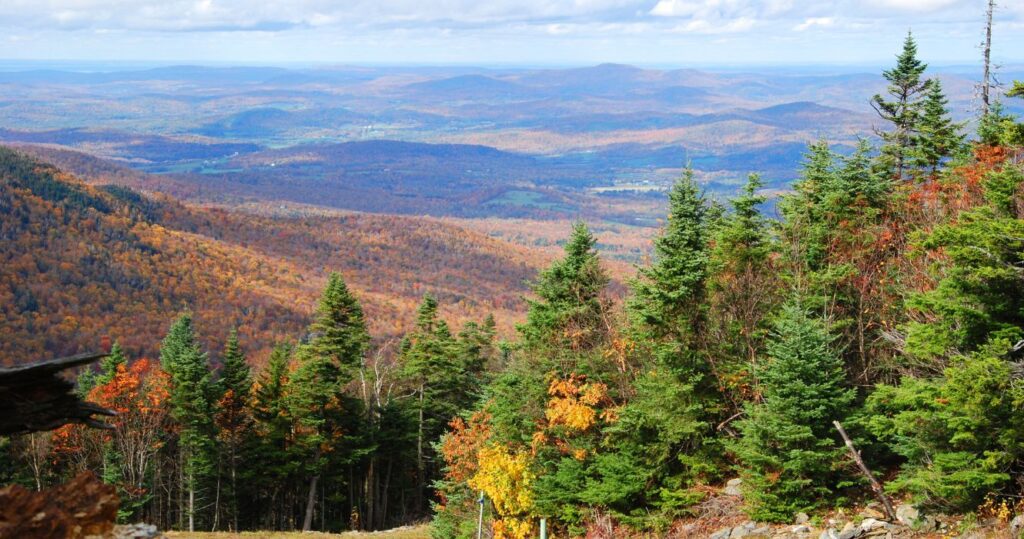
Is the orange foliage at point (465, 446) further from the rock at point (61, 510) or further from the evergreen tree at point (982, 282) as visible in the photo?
the rock at point (61, 510)

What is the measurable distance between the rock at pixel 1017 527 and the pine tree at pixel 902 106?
58.8ft

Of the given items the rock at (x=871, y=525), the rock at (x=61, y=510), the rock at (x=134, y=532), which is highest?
the rock at (x=61, y=510)

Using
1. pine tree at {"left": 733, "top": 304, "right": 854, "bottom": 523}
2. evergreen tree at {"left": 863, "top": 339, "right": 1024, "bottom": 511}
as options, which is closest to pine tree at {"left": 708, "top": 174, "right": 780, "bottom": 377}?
pine tree at {"left": 733, "top": 304, "right": 854, "bottom": 523}

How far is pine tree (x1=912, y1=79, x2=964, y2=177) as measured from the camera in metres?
27.2

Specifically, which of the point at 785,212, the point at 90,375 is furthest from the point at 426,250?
the point at 785,212

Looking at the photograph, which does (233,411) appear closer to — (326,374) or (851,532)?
(326,374)

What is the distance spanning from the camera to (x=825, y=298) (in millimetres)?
20750

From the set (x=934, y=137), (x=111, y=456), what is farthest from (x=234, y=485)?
(x=934, y=137)

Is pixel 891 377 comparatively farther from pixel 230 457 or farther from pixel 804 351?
pixel 230 457

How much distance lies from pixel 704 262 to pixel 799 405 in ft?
15.7

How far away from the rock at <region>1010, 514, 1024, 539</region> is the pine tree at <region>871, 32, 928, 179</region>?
17.9 metres

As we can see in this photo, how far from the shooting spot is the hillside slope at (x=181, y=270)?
9931 cm

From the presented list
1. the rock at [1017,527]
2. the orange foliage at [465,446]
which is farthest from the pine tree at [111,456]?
the rock at [1017,527]

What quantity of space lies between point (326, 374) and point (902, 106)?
26.1 meters
